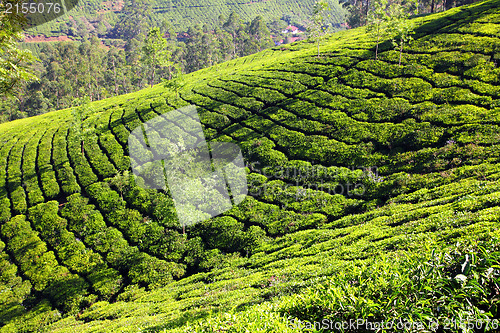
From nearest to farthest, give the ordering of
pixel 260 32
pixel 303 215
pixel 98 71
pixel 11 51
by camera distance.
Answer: pixel 11 51 → pixel 303 215 → pixel 98 71 → pixel 260 32

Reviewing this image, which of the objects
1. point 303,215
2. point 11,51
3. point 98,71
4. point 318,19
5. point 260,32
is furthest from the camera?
point 260,32

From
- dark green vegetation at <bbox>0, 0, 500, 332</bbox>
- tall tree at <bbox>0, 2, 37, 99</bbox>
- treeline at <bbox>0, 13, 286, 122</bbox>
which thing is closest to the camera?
dark green vegetation at <bbox>0, 0, 500, 332</bbox>

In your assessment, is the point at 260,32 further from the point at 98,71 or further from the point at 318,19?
the point at 318,19

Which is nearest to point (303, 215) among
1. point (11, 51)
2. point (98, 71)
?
point (11, 51)

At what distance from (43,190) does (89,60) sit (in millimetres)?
89914

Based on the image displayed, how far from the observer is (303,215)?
62.9 feet

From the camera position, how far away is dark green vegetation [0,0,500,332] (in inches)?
206

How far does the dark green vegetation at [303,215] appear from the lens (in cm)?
524

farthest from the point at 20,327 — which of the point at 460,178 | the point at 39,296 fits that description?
the point at 460,178

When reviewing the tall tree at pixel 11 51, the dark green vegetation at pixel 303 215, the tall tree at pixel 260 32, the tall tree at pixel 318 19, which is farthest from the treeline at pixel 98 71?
the tall tree at pixel 11 51

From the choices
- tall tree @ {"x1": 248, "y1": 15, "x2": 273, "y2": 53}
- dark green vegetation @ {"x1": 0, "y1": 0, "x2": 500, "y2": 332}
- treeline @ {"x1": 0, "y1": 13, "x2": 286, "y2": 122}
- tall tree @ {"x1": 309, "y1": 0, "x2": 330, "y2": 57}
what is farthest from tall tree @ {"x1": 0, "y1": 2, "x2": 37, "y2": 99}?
tall tree @ {"x1": 248, "y1": 15, "x2": 273, "y2": 53}

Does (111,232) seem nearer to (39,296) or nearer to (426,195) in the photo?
(39,296)

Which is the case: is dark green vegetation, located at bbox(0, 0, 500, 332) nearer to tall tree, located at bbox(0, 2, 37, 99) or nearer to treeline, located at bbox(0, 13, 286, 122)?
tall tree, located at bbox(0, 2, 37, 99)

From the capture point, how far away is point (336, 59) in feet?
124
